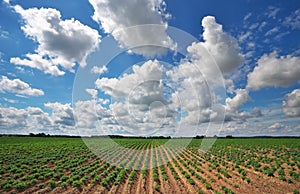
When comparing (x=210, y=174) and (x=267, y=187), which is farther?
(x=210, y=174)

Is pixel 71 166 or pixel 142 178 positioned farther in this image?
pixel 71 166

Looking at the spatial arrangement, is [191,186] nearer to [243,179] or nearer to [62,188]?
[243,179]

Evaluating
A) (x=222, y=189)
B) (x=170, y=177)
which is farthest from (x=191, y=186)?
(x=170, y=177)

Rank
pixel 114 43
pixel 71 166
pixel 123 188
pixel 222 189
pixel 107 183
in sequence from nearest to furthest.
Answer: pixel 222 189, pixel 123 188, pixel 107 183, pixel 114 43, pixel 71 166

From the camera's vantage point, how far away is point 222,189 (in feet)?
40.7

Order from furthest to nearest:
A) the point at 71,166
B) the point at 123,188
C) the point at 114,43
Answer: the point at 71,166
the point at 114,43
the point at 123,188

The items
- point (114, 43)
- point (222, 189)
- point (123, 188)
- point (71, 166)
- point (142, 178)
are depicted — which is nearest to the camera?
point (222, 189)

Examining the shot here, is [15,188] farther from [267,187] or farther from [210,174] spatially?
[267,187]

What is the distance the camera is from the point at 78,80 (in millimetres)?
14055

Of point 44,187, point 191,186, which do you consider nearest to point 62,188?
point 44,187

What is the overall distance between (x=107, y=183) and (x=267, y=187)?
968cm

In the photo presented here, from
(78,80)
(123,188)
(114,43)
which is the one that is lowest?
(123,188)

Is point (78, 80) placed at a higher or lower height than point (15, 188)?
higher

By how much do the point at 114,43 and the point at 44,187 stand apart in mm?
10745
